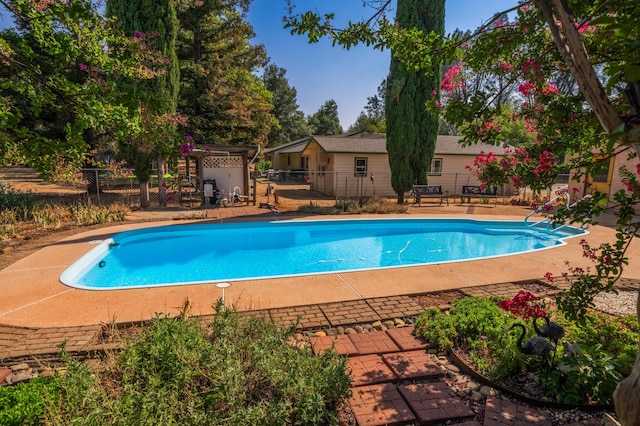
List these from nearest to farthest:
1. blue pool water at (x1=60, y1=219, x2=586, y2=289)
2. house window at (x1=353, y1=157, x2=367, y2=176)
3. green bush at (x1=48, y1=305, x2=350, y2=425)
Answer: green bush at (x1=48, y1=305, x2=350, y2=425) → blue pool water at (x1=60, y1=219, x2=586, y2=289) → house window at (x1=353, y1=157, x2=367, y2=176)

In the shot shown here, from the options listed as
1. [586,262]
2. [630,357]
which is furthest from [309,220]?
[630,357]

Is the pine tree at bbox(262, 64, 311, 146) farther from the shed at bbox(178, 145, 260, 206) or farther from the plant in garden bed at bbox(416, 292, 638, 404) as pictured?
the plant in garden bed at bbox(416, 292, 638, 404)

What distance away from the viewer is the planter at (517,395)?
2.95 meters

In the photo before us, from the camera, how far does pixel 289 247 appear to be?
11.4 m

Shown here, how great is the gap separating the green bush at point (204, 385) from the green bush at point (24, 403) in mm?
109

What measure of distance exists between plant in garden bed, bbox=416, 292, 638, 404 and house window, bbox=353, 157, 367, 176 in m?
16.1

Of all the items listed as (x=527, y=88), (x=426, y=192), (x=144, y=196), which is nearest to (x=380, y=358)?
(x=527, y=88)

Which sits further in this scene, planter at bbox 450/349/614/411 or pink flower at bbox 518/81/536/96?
pink flower at bbox 518/81/536/96

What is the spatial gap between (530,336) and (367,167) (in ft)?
57.5

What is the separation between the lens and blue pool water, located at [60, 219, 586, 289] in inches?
331

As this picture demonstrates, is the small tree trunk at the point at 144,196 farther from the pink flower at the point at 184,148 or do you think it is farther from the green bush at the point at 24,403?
the green bush at the point at 24,403

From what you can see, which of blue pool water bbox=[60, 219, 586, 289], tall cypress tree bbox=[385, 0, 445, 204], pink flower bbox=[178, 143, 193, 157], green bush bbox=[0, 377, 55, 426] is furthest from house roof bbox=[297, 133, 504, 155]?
green bush bbox=[0, 377, 55, 426]

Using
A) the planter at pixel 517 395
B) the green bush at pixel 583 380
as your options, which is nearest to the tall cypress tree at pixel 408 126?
the planter at pixel 517 395

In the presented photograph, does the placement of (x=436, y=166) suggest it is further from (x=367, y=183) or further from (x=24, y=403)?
(x=24, y=403)
